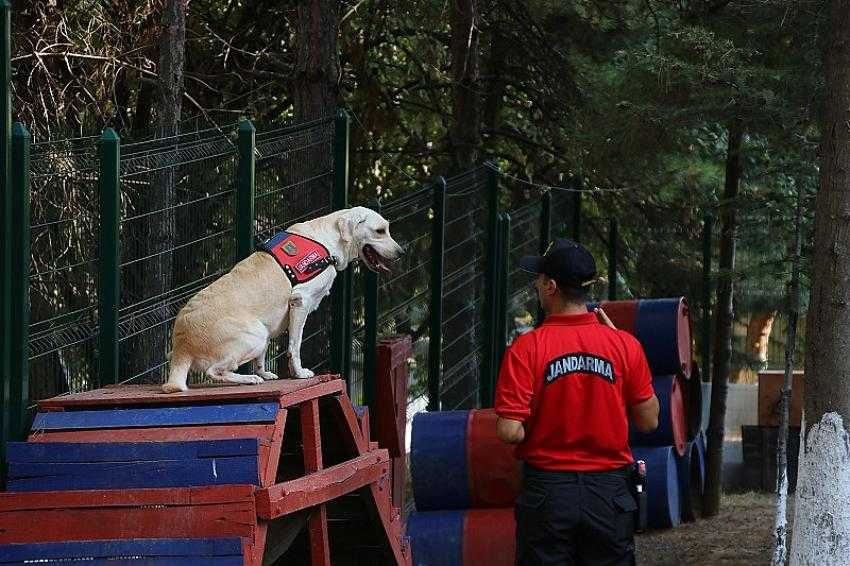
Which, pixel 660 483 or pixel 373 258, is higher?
pixel 373 258

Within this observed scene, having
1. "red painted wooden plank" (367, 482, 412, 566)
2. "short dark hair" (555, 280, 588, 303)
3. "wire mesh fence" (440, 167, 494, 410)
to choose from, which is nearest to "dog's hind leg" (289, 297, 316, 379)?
"red painted wooden plank" (367, 482, 412, 566)

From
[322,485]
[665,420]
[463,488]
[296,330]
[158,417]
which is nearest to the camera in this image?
[158,417]

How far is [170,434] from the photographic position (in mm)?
5594

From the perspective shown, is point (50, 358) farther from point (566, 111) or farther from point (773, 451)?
point (773, 451)

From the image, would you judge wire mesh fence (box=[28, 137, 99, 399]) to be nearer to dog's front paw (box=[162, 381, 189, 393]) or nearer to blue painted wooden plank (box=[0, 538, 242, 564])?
dog's front paw (box=[162, 381, 189, 393])

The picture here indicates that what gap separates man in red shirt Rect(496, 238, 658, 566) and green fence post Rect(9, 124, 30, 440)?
2048 mm

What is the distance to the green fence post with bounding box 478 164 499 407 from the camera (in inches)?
461

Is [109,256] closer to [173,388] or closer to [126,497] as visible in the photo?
[173,388]

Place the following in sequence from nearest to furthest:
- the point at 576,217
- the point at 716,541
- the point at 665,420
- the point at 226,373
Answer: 1. the point at 226,373
2. the point at 665,420
3. the point at 716,541
4. the point at 576,217

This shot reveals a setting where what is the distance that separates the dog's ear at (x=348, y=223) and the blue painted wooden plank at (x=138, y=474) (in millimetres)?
1943

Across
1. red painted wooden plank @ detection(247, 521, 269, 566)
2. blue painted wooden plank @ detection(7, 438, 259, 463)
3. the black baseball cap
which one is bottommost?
red painted wooden plank @ detection(247, 521, 269, 566)

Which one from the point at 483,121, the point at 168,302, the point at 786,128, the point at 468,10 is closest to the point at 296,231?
the point at 168,302

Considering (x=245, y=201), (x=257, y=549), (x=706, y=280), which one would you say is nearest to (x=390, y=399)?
(x=245, y=201)

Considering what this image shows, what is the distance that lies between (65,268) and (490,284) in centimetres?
→ 561
